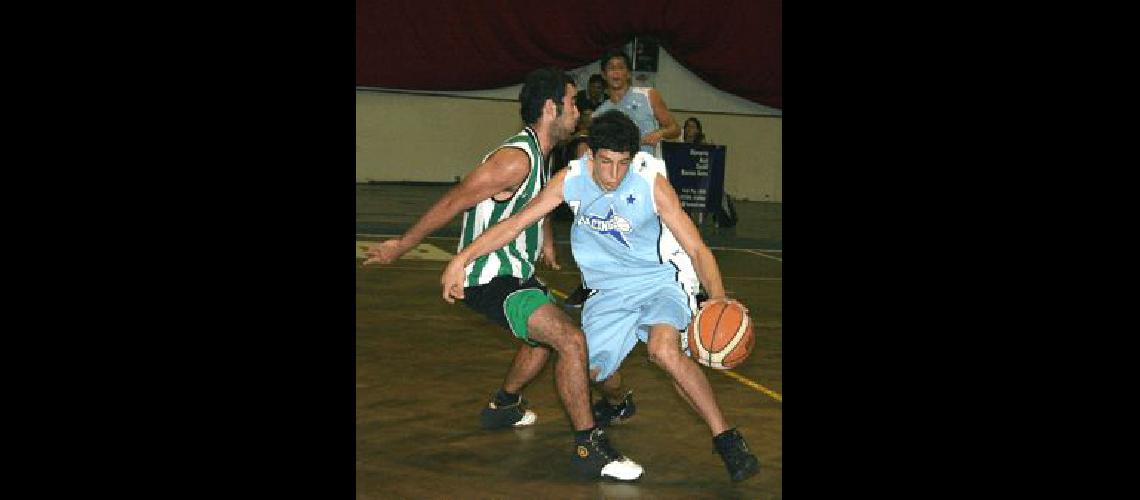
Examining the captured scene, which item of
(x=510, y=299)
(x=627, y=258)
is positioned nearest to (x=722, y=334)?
(x=627, y=258)

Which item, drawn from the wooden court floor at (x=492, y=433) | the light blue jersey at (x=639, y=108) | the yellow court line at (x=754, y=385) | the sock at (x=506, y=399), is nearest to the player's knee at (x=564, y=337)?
the wooden court floor at (x=492, y=433)

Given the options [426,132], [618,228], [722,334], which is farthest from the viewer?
[426,132]

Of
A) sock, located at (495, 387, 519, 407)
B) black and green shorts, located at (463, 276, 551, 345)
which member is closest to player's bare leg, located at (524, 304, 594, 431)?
black and green shorts, located at (463, 276, 551, 345)

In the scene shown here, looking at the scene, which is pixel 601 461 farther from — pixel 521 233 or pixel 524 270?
pixel 521 233

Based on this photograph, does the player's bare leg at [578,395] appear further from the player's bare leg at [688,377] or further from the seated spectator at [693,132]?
the seated spectator at [693,132]

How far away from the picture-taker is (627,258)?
610cm

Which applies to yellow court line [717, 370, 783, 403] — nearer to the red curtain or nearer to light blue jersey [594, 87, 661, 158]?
light blue jersey [594, 87, 661, 158]

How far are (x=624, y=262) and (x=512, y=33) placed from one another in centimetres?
1845
